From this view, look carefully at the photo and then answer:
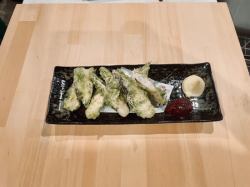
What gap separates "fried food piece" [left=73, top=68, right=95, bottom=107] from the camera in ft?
3.20

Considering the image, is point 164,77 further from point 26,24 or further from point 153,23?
point 26,24

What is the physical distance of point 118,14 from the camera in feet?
4.33

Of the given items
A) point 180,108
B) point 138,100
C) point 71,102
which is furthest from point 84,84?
point 180,108

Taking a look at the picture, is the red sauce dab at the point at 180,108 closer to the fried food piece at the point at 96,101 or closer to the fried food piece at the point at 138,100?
the fried food piece at the point at 138,100

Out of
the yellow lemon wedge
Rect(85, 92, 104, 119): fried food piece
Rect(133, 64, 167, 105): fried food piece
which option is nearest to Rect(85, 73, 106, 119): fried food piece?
Rect(85, 92, 104, 119): fried food piece

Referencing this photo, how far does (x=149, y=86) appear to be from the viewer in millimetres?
979

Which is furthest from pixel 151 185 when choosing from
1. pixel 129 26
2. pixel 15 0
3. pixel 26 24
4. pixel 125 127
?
pixel 15 0

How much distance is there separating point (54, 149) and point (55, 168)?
6 centimetres

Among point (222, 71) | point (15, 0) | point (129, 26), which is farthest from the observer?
point (15, 0)

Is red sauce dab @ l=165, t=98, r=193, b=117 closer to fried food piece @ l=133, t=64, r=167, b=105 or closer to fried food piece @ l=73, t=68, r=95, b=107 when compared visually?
fried food piece @ l=133, t=64, r=167, b=105

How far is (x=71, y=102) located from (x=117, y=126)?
147 mm

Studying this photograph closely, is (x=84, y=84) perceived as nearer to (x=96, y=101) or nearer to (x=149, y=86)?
(x=96, y=101)

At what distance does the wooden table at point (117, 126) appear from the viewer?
0.87 metres

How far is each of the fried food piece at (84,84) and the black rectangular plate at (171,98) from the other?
0.11 ft
